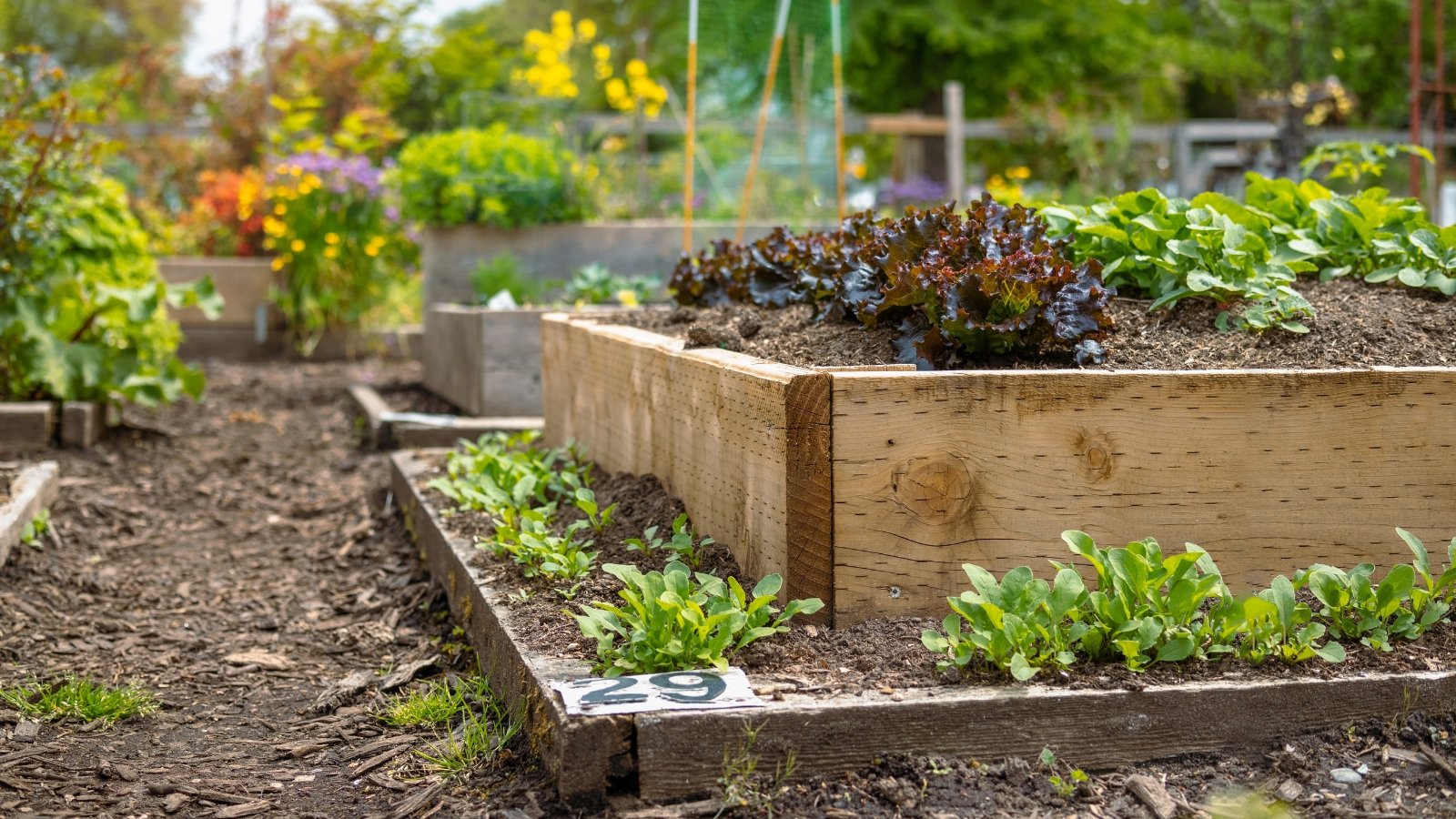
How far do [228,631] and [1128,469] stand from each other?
2589 millimetres

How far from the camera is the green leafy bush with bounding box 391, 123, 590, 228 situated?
709cm

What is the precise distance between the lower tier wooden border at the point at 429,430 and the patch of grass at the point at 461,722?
2568mm

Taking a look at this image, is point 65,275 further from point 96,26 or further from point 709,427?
point 96,26

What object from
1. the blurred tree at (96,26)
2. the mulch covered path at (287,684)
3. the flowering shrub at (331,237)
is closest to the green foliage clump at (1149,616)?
the mulch covered path at (287,684)

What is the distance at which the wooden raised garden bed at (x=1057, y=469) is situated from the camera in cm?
255

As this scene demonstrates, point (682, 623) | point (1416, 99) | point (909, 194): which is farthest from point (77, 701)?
point (909, 194)


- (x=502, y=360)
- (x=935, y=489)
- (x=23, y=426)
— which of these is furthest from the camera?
(x=502, y=360)

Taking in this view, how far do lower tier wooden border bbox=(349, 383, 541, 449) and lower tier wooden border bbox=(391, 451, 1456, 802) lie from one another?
11.0 feet

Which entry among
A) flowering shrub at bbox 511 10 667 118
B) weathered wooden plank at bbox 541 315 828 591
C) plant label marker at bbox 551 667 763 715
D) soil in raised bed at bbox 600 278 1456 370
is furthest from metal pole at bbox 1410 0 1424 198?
plant label marker at bbox 551 667 763 715

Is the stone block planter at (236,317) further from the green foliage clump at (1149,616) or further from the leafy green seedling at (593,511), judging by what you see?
the green foliage clump at (1149,616)

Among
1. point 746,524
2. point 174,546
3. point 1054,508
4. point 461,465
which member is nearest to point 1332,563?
point 1054,508

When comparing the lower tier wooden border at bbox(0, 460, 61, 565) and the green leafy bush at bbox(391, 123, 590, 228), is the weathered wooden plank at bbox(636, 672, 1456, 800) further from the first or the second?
the green leafy bush at bbox(391, 123, 590, 228)

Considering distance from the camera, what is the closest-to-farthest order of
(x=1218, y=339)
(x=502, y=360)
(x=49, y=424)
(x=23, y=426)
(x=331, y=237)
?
1. (x=1218, y=339)
2. (x=23, y=426)
3. (x=49, y=424)
4. (x=502, y=360)
5. (x=331, y=237)

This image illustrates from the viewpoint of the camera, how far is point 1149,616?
2387 mm
